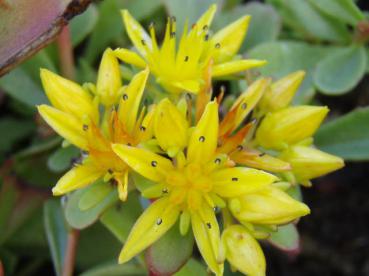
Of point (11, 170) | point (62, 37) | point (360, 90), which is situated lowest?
point (360, 90)

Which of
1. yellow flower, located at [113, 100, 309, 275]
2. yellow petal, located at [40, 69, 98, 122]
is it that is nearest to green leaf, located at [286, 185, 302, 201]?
yellow flower, located at [113, 100, 309, 275]

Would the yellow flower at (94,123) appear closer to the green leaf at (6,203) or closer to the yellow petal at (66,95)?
the yellow petal at (66,95)

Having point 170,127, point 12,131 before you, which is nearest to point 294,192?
point 170,127

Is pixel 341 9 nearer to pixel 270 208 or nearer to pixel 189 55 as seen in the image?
pixel 189 55

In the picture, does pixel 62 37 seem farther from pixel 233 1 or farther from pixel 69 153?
pixel 233 1

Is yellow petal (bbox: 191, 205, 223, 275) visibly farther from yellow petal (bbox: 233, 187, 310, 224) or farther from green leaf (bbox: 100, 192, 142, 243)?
green leaf (bbox: 100, 192, 142, 243)

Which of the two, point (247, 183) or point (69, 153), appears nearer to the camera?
point (247, 183)

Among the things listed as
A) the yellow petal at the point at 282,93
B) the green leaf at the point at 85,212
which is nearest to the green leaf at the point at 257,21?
the yellow petal at the point at 282,93

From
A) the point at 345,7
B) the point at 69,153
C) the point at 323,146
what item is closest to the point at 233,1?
the point at 345,7
